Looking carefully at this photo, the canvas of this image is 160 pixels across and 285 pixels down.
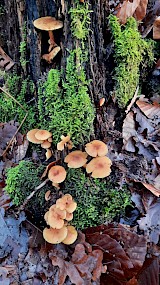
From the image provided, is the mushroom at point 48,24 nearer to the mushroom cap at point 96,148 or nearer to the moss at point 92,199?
the mushroom cap at point 96,148

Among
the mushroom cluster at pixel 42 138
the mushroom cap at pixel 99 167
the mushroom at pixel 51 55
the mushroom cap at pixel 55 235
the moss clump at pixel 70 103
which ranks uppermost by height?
the mushroom at pixel 51 55

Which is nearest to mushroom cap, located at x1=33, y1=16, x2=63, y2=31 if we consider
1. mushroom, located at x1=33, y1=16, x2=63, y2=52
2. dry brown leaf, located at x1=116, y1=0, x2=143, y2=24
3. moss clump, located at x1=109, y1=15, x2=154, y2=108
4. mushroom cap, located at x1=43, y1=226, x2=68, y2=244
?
mushroom, located at x1=33, y1=16, x2=63, y2=52

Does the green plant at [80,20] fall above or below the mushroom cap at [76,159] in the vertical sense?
above

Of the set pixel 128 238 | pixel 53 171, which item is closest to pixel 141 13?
pixel 53 171

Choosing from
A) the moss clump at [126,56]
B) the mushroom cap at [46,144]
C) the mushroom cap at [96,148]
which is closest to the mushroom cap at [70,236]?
the mushroom cap at [96,148]

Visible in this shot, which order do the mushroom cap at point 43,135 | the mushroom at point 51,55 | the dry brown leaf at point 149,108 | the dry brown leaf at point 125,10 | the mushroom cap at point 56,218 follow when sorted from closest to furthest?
1. the mushroom cap at point 56,218
2. the mushroom at point 51,55
3. the mushroom cap at point 43,135
4. the dry brown leaf at point 125,10
5. the dry brown leaf at point 149,108

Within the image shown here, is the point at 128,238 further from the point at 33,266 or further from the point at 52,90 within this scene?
the point at 52,90

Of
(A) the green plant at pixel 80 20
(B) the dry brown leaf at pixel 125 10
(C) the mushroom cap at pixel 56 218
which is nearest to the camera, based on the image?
(C) the mushroom cap at pixel 56 218
